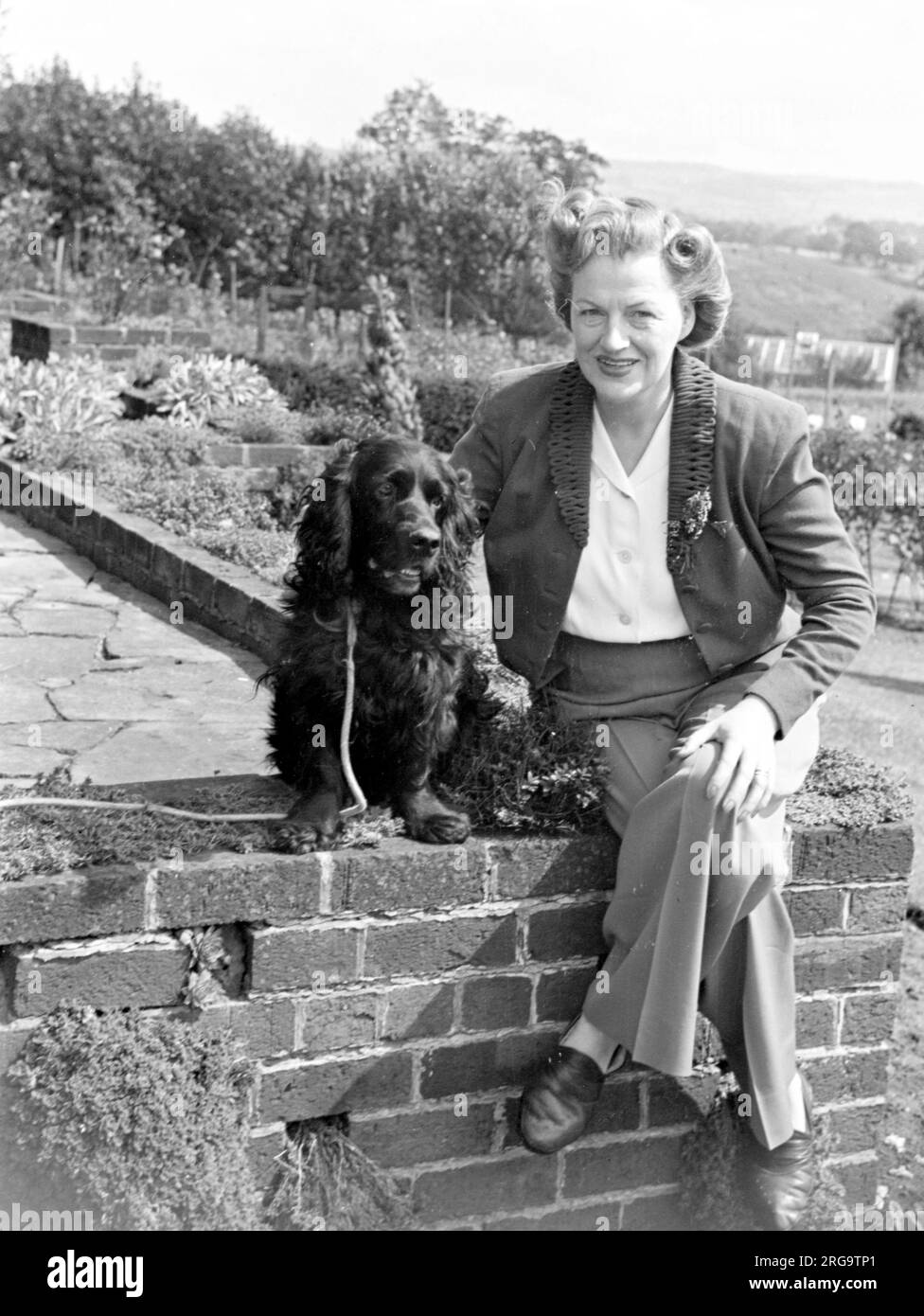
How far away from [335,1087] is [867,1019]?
125 centimetres

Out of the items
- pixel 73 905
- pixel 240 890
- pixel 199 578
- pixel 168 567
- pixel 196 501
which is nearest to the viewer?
pixel 73 905

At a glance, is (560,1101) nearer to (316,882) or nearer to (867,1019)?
(316,882)

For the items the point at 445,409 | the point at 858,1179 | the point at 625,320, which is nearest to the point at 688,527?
the point at 625,320

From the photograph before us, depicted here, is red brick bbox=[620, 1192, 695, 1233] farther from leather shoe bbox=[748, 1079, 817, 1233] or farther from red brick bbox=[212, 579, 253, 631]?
red brick bbox=[212, 579, 253, 631]

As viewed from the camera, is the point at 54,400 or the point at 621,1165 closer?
the point at 621,1165

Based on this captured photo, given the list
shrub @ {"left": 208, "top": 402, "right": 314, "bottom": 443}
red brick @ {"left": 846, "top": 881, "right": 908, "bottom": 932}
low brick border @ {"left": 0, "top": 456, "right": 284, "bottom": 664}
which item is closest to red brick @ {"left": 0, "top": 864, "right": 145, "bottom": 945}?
red brick @ {"left": 846, "top": 881, "right": 908, "bottom": 932}

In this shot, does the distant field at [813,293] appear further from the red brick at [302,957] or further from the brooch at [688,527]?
the red brick at [302,957]

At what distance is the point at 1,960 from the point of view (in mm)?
2771

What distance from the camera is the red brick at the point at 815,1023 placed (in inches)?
134

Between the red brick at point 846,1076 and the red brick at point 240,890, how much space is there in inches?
49.6

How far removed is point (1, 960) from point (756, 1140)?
157 cm

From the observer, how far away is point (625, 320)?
3145mm

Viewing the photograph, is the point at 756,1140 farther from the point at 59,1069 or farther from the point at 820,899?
the point at 59,1069

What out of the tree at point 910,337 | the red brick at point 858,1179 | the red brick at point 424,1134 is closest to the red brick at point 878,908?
the red brick at point 858,1179
